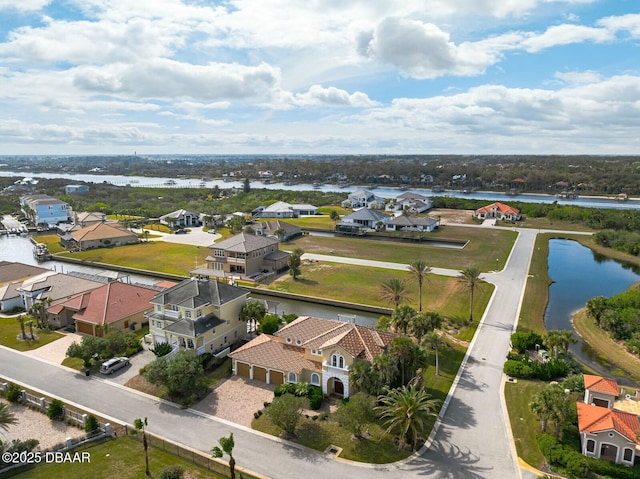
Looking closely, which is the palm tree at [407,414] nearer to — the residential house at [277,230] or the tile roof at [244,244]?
the tile roof at [244,244]

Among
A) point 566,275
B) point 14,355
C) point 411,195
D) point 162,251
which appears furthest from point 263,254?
point 411,195

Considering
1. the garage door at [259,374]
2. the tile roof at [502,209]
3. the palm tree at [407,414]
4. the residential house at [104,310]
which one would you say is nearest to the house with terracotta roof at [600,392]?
the palm tree at [407,414]

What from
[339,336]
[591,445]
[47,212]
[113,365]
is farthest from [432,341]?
[47,212]

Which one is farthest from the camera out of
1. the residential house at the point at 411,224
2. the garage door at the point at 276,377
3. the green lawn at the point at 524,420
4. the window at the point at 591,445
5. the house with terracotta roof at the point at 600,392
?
the residential house at the point at 411,224

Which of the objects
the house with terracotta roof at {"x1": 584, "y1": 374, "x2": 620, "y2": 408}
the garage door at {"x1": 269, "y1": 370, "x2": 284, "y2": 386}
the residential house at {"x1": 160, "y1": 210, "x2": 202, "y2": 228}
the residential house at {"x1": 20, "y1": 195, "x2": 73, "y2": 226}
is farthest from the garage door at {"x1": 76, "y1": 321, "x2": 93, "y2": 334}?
the residential house at {"x1": 20, "y1": 195, "x2": 73, "y2": 226}

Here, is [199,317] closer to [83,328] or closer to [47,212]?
[83,328]

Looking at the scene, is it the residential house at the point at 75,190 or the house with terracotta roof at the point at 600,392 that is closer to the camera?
the house with terracotta roof at the point at 600,392
